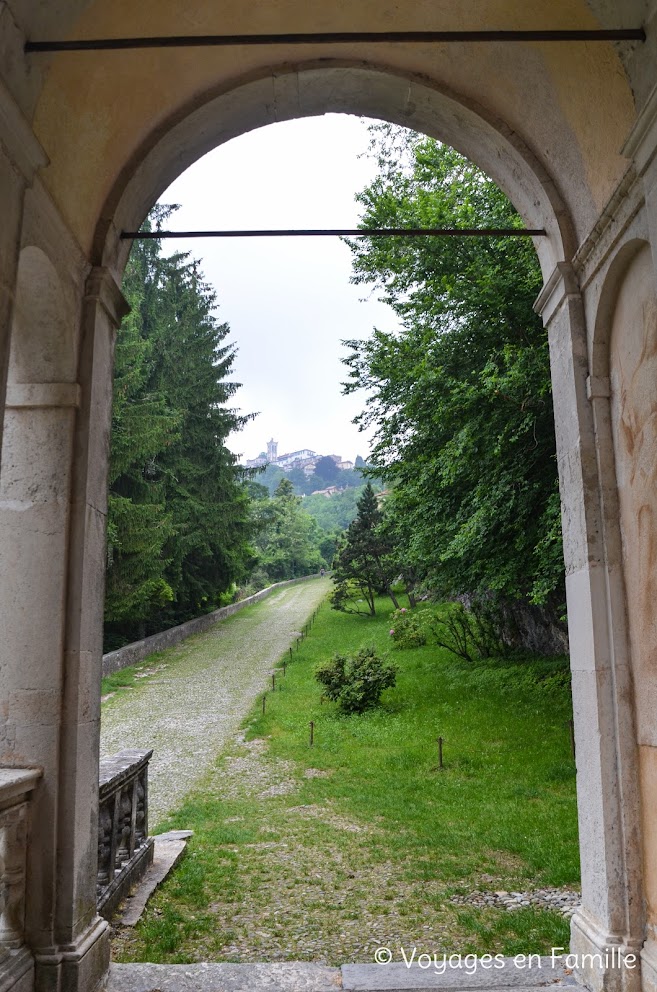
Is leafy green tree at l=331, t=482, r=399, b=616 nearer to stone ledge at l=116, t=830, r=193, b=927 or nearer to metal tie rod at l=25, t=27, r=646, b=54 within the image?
stone ledge at l=116, t=830, r=193, b=927

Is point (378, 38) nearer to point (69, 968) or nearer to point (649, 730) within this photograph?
point (649, 730)

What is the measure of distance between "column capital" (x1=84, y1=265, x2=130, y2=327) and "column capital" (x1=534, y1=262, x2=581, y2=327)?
9.58 ft

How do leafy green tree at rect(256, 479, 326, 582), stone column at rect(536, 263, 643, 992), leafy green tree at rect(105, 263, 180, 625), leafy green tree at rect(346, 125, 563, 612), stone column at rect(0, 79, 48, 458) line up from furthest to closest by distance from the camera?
leafy green tree at rect(256, 479, 326, 582), leafy green tree at rect(105, 263, 180, 625), leafy green tree at rect(346, 125, 563, 612), stone column at rect(536, 263, 643, 992), stone column at rect(0, 79, 48, 458)

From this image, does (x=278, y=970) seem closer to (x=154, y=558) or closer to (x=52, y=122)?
(x=52, y=122)

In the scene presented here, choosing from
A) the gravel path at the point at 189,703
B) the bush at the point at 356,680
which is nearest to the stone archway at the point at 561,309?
the gravel path at the point at 189,703

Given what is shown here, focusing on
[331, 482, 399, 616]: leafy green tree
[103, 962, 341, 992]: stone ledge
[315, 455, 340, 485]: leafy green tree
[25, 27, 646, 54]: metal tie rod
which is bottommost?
[103, 962, 341, 992]: stone ledge

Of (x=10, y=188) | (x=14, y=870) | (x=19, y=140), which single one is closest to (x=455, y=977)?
(x=14, y=870)

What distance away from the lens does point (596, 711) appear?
407 centimetres

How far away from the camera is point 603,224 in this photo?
4.21 meters

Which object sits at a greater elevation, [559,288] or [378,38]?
[378,38]

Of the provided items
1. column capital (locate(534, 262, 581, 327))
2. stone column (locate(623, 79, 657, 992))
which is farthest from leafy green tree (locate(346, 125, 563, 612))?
stone column (locate(623, 79, 657, 992))

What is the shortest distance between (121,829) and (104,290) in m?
4.26

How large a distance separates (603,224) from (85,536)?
3.55m

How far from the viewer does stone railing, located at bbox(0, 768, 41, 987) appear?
3.63m
